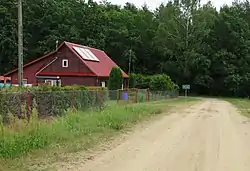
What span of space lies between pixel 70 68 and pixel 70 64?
1.59 feet

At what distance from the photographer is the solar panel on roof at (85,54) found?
154ft

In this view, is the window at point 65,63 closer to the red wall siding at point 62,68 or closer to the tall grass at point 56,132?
the red wall siding at point 62,68

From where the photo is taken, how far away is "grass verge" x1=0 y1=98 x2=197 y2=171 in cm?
852

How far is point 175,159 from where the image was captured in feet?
30.3

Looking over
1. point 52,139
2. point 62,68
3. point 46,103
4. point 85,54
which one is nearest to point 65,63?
point 62,68

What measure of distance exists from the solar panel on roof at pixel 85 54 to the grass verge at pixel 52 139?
104 feet

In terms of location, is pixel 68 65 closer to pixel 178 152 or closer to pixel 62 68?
pixel 62 68

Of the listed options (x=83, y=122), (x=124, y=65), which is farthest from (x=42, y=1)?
(x=83, y=122)

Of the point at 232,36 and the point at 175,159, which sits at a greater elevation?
the point at 232,36

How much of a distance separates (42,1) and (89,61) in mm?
26896

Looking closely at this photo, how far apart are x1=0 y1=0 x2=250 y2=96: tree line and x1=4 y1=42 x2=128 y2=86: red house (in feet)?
45.3

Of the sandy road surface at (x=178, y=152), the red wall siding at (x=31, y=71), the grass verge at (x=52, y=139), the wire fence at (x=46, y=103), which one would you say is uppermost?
the red wall siding at (x=31, y=71)

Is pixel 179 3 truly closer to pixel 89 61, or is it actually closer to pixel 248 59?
pixel 248 59

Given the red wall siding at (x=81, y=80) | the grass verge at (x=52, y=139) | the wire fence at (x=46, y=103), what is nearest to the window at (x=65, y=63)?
the red wall siding at (x=81, y=80)
